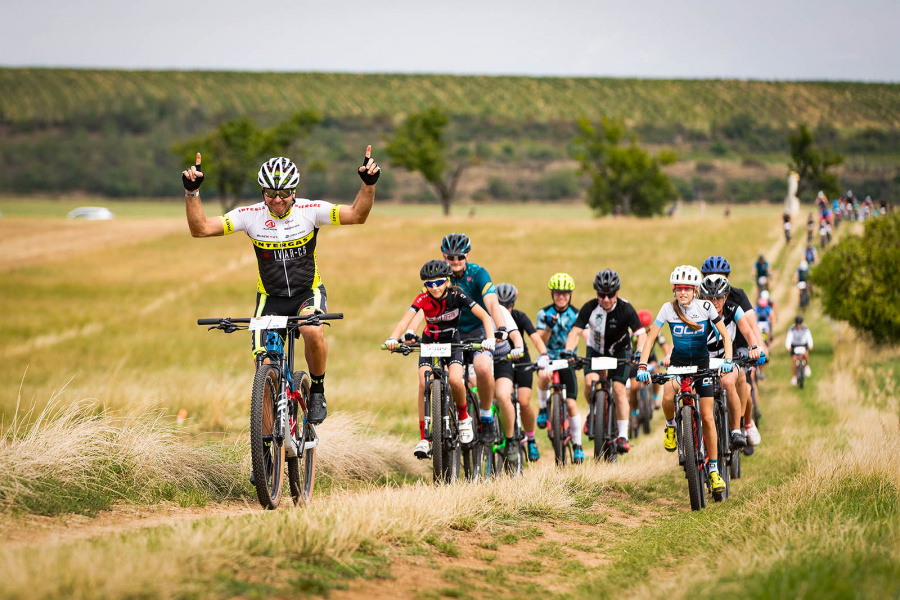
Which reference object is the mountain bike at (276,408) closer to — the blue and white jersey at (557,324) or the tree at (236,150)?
the blue and white jersey at (557,324)

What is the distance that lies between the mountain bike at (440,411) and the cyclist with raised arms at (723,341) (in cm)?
281

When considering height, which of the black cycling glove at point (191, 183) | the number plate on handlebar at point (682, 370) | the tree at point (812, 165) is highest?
the tree at point (812, 165)

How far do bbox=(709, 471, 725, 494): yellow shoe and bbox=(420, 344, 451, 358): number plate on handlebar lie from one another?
2941mm

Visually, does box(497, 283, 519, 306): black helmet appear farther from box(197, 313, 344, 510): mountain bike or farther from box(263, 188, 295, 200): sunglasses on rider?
box(263, 188, 295, 200): sunglasses on rider

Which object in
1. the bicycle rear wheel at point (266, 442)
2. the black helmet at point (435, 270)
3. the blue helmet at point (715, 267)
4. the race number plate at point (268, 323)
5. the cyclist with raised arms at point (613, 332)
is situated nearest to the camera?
the bicycle rear wheel at point (266, 442)

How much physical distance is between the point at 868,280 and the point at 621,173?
2760 inches

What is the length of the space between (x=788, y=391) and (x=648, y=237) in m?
39.5

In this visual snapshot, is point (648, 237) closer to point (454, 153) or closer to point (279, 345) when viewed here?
point (279, 345)

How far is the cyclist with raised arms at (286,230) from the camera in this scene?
25.8 ft

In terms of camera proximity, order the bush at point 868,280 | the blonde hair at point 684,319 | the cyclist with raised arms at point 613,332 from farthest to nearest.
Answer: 1. the bush at point 868,280
2. the cyclist with raised arms at point 613,332
3. the blonde hair at point 684,319

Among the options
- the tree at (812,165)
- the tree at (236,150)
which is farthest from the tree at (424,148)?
the tree at (812,165)

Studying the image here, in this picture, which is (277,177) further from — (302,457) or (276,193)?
(302,457)

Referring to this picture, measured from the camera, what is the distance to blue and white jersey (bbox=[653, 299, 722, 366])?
986cm

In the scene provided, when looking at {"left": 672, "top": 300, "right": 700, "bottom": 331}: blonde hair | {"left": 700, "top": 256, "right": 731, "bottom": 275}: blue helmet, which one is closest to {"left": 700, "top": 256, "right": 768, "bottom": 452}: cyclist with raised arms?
{"left": 700, "top": 256, "right": 731, "bottom": 275}: blue helmet
